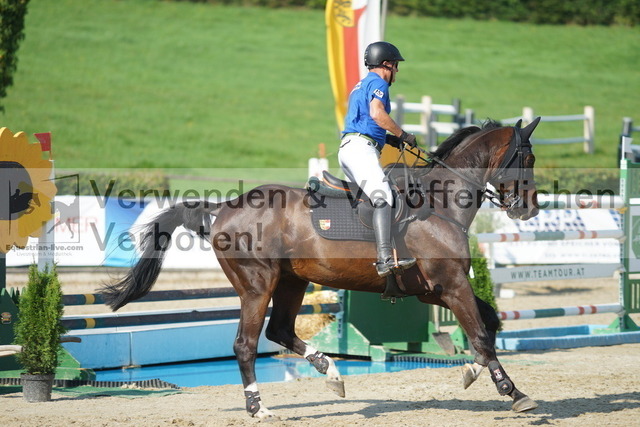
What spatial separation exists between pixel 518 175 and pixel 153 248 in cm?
294

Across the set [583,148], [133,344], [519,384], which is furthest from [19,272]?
[583,148]

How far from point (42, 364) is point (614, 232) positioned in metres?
6.66

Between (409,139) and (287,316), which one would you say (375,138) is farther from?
(287,316)

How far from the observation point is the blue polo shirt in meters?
5.88

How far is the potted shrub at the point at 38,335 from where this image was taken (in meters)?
6.49

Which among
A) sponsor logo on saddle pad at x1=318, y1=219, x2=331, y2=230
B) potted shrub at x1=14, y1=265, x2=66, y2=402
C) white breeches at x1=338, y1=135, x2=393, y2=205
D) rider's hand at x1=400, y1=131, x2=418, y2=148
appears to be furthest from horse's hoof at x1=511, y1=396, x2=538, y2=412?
potted shrub at x1=14, y1=265, x2=66, y2=402

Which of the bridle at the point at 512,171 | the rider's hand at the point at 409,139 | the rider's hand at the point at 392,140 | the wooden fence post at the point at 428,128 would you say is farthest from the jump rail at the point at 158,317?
the wooden fence post at the point at 428,128

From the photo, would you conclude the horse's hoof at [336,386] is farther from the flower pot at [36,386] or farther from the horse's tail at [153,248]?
the flower pot at [36,386]

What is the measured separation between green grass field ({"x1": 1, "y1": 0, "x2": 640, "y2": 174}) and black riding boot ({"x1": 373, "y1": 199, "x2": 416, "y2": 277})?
65.6ft

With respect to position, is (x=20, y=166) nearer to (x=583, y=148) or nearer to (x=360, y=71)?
(x=360, y=71)

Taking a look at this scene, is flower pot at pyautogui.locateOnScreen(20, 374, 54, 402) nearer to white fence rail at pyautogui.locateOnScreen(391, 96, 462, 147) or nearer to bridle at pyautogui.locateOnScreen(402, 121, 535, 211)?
bridle at pyautogui.locateOnScreen(402, 121, 535, 211)

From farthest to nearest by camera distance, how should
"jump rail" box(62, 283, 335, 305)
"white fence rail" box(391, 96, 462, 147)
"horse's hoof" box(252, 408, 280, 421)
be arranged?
"white fence rail" box(391, 96, 462, 147) < "jump rail" box(62, 283, 335, 305) < "horse's hoof" box(252, 408, 280, 421)

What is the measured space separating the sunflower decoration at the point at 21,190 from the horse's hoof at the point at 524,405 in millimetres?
4398

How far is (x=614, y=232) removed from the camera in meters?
9.58
